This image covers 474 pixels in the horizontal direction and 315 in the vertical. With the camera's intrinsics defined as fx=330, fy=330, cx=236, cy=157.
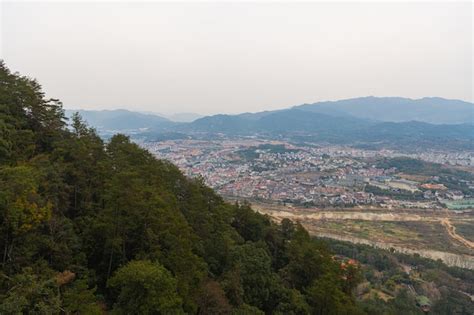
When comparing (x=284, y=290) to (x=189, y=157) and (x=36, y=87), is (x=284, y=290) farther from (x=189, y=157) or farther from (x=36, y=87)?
(x=189, y=157)

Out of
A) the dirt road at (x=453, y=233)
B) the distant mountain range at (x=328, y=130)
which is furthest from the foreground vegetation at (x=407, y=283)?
the distant mountain range at (x=328, y=130)

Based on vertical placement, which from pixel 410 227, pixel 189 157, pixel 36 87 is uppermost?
pixel 36 87

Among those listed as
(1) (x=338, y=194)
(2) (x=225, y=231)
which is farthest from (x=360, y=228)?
(2) (x=225, y=231)

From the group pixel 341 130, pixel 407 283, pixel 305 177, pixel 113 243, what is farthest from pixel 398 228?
pixel 341 130

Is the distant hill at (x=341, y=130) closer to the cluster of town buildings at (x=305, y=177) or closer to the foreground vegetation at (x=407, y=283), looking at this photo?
the cluster of town buildings at (x=305, y=177)

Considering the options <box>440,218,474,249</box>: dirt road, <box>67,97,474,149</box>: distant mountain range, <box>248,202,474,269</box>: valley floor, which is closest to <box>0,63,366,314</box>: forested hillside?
<box>248,202,474,269</box>: valley floor
